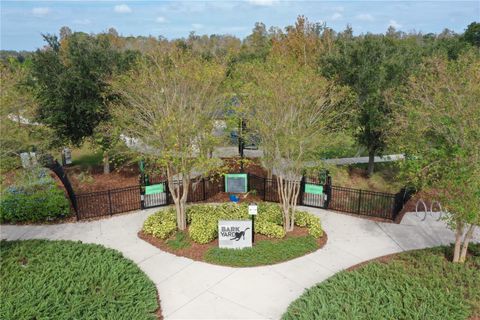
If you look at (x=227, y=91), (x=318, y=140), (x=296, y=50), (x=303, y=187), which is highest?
(x=296, y=50)

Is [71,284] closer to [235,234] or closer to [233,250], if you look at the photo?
[233,250]

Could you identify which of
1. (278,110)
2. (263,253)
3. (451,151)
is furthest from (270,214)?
(451,151)

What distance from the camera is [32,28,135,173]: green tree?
14.3 metres

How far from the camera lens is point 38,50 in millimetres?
14391

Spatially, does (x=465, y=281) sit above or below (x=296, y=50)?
below

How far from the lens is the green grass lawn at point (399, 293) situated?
7234 millimetres

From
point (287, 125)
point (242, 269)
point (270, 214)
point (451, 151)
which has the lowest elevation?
point (242, 269)

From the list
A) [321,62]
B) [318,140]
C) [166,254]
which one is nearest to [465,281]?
[318,140]

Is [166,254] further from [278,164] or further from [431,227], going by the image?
[431,227]

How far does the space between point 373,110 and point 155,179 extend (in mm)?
9518

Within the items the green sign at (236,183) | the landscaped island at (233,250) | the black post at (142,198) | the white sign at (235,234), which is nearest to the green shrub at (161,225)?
the landscaped island at (233,250)

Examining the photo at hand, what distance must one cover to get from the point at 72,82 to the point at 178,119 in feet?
21.1

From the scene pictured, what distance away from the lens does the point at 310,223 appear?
441 inches

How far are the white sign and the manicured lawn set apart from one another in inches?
8.5
